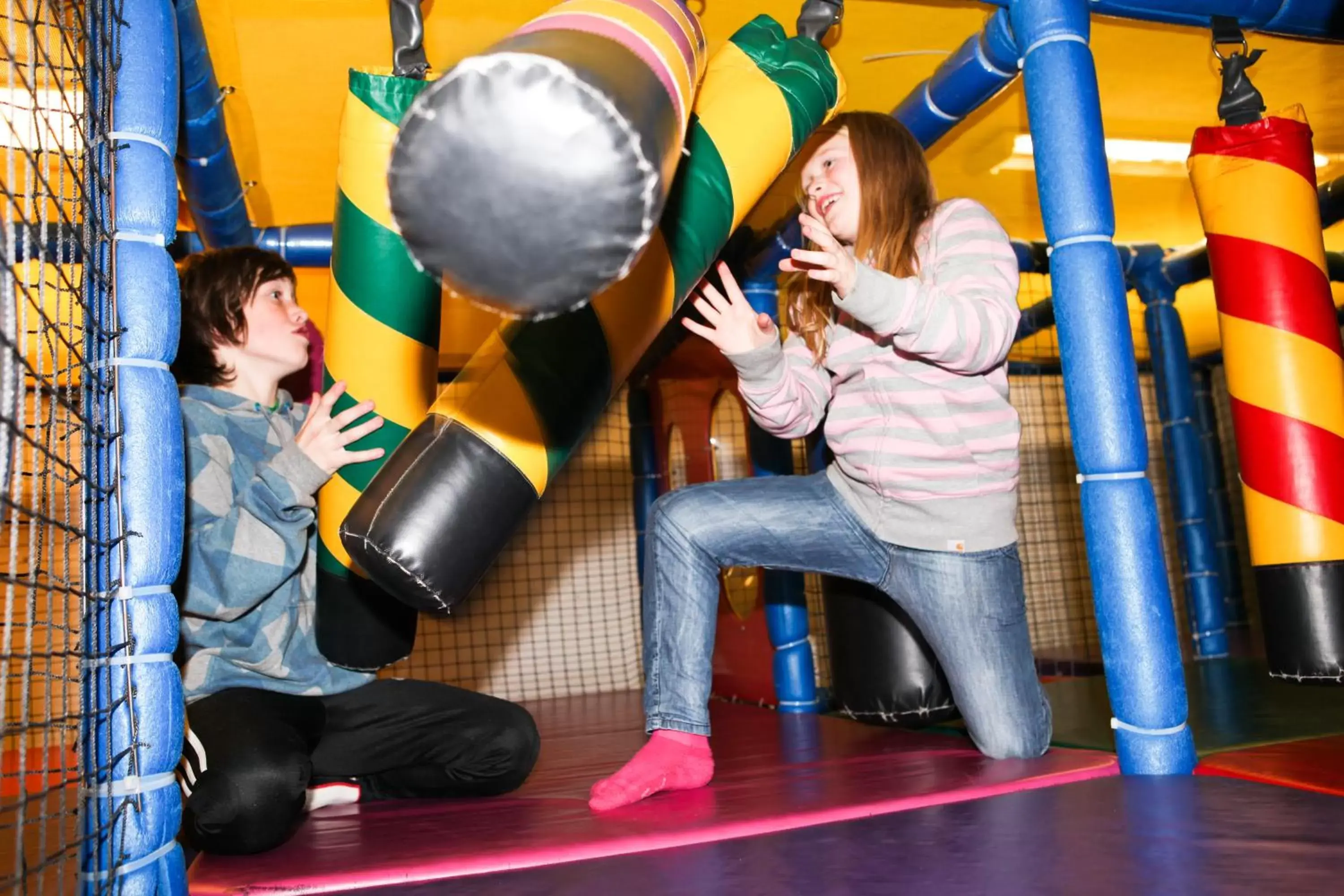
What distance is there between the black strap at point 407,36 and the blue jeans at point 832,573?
2.31 feet

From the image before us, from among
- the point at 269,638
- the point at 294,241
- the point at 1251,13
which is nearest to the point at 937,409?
the point at 1251,13

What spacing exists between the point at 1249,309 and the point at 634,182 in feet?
4.50

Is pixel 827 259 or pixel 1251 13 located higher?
pixel 1251 13

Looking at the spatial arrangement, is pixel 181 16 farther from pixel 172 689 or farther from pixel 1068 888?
pixel 1068 888

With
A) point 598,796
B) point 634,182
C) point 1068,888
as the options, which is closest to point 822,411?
point 598,796

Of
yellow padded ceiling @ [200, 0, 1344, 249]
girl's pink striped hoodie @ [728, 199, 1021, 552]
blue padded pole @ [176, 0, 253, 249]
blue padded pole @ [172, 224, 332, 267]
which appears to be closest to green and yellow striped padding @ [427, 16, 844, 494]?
girl's pink striped hoodie @ [728, 199, 1021, 552]

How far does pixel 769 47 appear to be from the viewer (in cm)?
134

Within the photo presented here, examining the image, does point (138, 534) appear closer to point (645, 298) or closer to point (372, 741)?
point (645, 298)

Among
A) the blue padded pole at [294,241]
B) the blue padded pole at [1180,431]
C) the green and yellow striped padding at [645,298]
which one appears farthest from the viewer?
the blue padded pole at [1180,431]

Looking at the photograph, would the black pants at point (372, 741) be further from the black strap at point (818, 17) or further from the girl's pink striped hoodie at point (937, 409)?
the black strap at point (818, 17)

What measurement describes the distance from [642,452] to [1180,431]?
1922mm

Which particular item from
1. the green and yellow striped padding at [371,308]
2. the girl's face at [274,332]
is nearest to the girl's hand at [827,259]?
the green and yellow striped padding at [371,308]

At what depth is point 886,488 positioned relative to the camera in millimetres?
1520

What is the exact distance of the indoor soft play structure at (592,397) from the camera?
2.51ft
